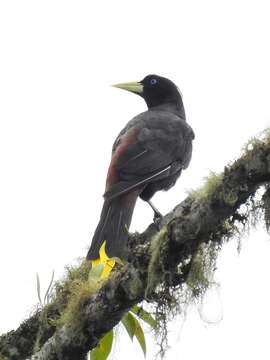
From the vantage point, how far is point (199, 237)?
9.43 feet

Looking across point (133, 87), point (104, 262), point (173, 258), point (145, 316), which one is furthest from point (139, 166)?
point (173, 258)

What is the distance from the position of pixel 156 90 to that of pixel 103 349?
417 centimetres

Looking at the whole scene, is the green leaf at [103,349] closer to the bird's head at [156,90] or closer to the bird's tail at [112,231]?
the bird's tail at [112,231]

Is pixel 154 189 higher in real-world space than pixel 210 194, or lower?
higher

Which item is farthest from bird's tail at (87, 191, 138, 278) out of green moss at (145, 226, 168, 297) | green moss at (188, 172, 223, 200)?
green moss at (188, 172, 223, 200)

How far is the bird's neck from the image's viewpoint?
695cm

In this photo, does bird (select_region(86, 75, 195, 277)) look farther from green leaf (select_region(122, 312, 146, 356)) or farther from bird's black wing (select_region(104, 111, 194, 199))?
green leaf (select_region(122, 312, 146, 356))

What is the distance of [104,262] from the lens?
3861mm

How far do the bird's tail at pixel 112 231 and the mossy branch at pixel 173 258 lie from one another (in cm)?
49

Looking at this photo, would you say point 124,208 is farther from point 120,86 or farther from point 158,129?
point 120,86

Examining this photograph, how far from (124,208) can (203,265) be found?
1803 millimetres

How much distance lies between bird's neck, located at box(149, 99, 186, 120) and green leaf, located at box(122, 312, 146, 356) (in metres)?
3.55

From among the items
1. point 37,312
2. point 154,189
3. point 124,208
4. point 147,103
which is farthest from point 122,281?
point 147,103

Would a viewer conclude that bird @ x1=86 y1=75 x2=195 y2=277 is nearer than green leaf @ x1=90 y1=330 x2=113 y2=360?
No
